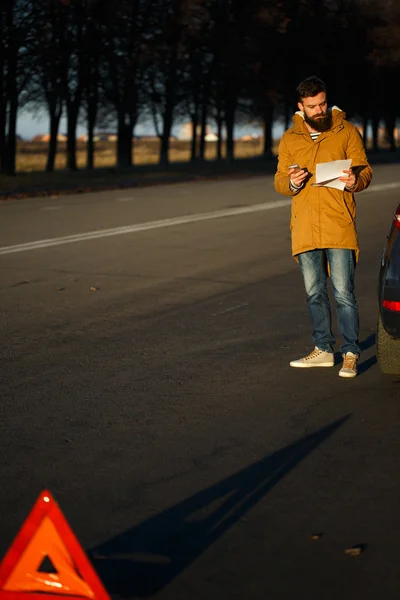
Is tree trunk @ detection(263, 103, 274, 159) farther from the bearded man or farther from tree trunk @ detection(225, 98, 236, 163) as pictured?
the bearded man

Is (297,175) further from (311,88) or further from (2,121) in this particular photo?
(2,121)

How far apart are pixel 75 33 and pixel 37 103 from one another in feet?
50.5

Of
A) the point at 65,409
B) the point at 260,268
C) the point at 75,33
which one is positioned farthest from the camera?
the point at 75,33

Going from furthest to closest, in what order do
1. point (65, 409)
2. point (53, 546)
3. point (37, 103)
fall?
1. point (37, 103)
2. point (65, 409)
3. point (53, 546)

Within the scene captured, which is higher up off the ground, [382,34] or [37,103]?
[382,34]

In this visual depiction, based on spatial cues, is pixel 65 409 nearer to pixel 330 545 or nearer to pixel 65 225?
pixel 330 545

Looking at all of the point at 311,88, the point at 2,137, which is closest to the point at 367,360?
the point at 311,88

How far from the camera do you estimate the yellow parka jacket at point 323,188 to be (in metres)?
7.67

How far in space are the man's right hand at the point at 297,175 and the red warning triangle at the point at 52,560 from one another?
4.14 metres

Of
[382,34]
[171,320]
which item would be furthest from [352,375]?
[382,34]

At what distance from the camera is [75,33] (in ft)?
165

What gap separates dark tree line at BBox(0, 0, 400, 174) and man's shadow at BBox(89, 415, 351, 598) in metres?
37.3

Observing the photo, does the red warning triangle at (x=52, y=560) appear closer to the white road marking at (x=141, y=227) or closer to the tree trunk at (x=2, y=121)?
the white road marking at (x=141, y=227)

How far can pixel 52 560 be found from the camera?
12.3ft
